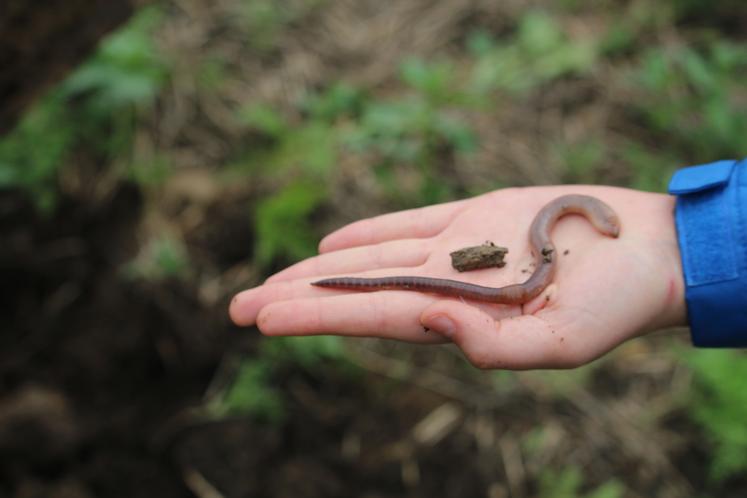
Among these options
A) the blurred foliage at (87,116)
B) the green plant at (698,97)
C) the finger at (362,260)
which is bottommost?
the green plant at (698,97)

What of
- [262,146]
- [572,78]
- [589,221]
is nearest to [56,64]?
[262,146]

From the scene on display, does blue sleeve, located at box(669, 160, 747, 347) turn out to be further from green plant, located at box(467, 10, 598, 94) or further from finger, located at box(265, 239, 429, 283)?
green plant, located at box(467, 10, 598, 94)

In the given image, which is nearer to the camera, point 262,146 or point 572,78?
point 262,146

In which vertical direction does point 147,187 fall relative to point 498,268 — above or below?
above

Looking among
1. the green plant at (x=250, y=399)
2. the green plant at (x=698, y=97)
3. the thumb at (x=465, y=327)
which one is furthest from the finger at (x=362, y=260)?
the green plant at (x=698, y=97)

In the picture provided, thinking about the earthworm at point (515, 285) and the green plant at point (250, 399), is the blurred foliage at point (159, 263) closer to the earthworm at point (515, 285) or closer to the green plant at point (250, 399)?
the green plant at point (250, 399)

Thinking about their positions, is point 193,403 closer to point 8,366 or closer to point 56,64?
point 8,366

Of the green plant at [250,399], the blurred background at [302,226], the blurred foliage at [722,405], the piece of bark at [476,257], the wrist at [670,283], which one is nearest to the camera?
the wrist at [670,283]
